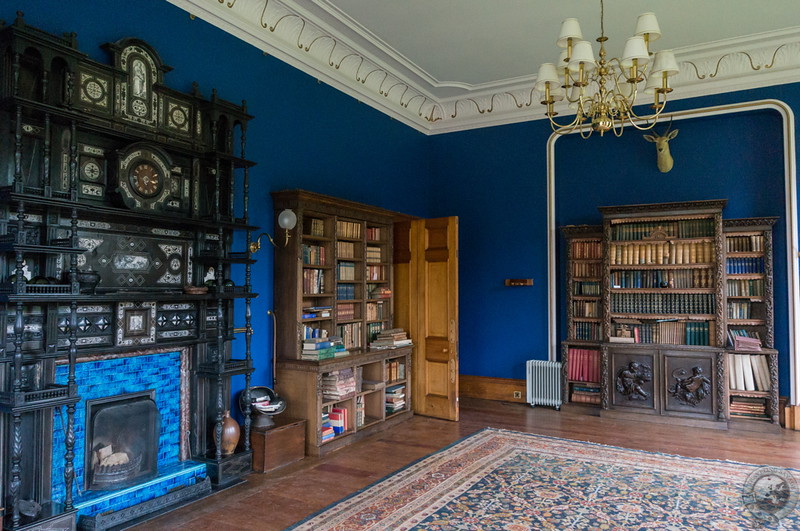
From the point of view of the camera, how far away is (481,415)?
7.18 meters

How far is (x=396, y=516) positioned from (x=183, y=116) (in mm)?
3490

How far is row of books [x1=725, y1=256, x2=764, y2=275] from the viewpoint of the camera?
21.9 feet

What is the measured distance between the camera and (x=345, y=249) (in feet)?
21.2

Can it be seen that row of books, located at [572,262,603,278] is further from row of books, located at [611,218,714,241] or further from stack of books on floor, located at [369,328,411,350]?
stack of books on floor, located at [369,328,411,350]

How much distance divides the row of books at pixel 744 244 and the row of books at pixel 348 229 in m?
4.43

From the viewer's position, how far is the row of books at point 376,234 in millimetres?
6891

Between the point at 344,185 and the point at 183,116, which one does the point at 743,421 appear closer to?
the point at 344,185

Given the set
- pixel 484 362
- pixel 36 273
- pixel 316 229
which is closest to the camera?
pixel 36 273

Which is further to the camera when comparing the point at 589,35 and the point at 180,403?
the point at 589,35

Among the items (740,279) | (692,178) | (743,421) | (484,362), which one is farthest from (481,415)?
(692,178)

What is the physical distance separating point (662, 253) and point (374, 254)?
11.8ft

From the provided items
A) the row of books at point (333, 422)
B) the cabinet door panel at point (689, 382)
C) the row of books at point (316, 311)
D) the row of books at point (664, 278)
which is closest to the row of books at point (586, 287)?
the row of books at point (664, 278)

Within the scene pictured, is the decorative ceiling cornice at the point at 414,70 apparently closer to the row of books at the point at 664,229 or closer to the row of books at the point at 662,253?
the row of books at the point at 664,229

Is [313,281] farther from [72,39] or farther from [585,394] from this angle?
[585,394]
